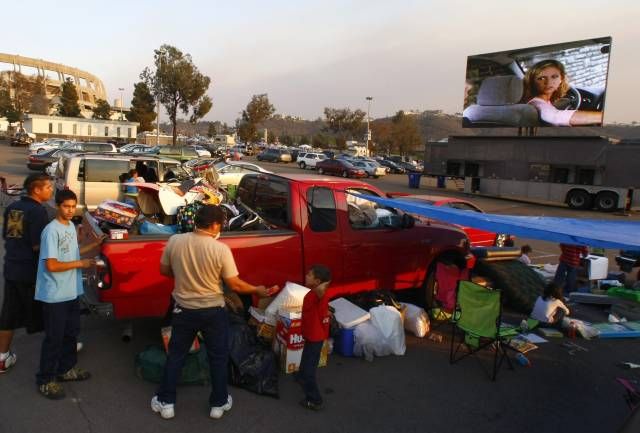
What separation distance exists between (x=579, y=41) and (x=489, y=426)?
97.9ft

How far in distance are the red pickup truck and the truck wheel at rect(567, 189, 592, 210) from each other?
66.7 feet

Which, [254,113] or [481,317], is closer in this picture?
[481,317]

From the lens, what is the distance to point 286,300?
4859 millimetres

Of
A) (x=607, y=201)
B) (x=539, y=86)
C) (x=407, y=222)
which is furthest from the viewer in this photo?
(x=539, y=86)

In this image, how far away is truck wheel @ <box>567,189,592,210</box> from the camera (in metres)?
23.9

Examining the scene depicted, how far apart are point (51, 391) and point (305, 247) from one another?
2738 millimetres

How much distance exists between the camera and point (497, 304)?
498 centimetres

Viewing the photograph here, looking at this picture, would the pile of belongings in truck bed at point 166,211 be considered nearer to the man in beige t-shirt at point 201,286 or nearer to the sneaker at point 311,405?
the man in beige t-shirt at point 201,286

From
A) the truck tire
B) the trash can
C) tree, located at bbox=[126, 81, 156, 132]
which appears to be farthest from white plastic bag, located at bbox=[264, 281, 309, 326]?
tree, located at bbox=[126, 81, 156, 132]

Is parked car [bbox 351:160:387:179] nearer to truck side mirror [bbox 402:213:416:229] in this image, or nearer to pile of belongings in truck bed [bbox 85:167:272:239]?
truck side mirror [bbox 402:213:416:229]

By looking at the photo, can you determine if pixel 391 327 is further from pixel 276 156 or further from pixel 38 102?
pixel 38 102

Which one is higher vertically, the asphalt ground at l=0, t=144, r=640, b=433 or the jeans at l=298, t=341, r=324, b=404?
the jeans at l=298, t=341, r=324, b=404

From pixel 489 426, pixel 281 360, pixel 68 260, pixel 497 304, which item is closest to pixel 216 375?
pixel 281 360

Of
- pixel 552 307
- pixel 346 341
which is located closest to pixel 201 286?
pixel 346 341
